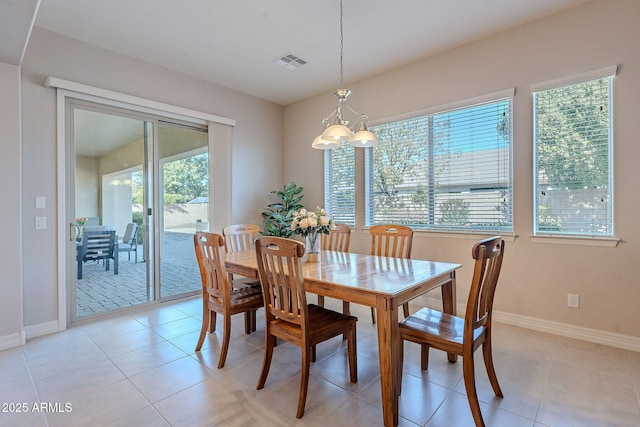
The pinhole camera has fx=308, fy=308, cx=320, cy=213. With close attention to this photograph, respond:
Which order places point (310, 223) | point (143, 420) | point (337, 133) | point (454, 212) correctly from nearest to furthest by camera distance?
point (143, 420) < point (337, 133) < point (310, 223) < point (454, 212)

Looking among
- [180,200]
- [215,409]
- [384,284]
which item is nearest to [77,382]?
[215,409]

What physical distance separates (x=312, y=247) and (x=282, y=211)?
2.37 metres

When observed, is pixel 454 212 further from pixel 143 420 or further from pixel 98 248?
pixel 98 248

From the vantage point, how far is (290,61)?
12.1 ft

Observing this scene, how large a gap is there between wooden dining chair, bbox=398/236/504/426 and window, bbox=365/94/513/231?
163 cm

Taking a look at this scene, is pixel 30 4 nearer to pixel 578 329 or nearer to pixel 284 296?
pixel 284 296

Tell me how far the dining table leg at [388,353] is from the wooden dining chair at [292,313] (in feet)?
1.40

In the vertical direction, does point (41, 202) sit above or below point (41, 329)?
above

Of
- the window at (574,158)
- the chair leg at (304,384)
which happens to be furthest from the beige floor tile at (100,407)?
the window at (574,158)

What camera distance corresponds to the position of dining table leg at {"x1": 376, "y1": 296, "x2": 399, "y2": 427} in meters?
1.62

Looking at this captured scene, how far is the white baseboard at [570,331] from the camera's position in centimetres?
255

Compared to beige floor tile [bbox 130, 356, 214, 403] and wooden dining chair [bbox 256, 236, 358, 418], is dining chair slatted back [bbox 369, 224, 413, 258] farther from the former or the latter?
beige floor tile [bbox 130, 356, 214, 403]

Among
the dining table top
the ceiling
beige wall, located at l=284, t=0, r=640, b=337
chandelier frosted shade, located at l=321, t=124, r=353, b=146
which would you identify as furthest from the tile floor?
the ceiling

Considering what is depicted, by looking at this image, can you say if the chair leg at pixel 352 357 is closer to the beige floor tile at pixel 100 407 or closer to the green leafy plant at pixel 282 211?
the beige floor tile at pixel 100 407
